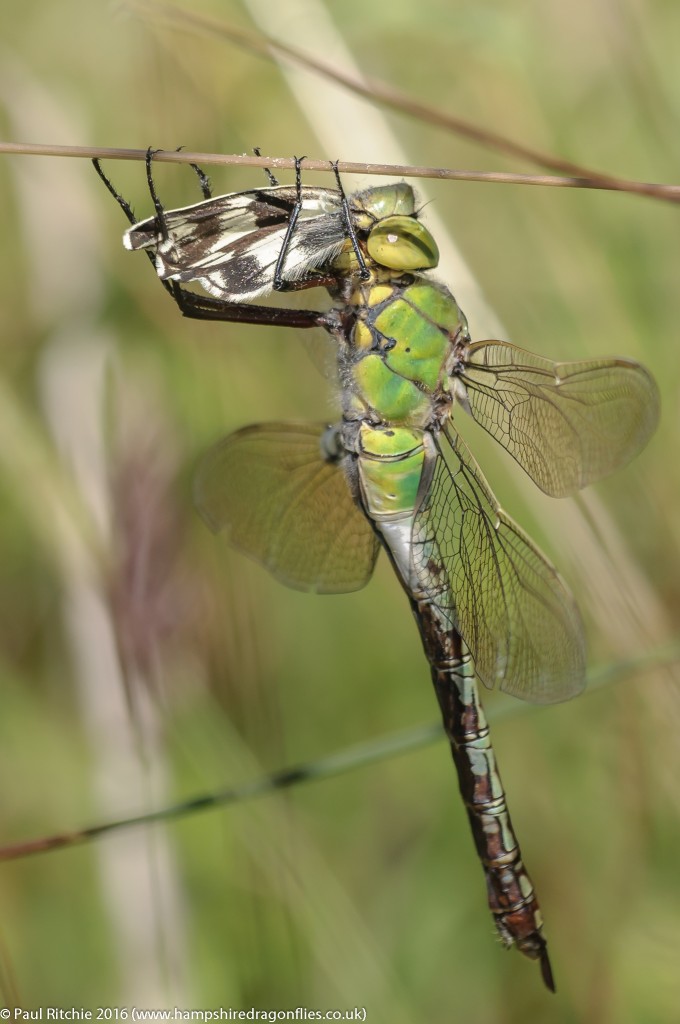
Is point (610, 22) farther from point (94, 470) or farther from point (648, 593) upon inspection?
point (94, 470)

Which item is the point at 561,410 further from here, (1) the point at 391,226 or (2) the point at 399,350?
(1) the point at 391,226

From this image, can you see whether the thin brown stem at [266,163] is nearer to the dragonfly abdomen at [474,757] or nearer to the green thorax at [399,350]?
the green thorax at [399,350]

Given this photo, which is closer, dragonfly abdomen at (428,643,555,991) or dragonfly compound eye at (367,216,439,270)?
dragonfly compound eye at (367,216,439,270)

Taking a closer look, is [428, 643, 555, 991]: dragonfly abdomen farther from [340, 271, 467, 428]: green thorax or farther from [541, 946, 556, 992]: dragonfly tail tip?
[340, 271, 467, 428]: green thorax

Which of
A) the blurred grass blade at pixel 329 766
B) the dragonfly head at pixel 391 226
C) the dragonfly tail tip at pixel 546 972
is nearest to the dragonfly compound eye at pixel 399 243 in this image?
the dragonfly head at pixel 391 226

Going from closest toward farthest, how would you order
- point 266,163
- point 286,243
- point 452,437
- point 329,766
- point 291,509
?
point 266,163
point 286,243
point 329,766
point 452,437
point 291,509

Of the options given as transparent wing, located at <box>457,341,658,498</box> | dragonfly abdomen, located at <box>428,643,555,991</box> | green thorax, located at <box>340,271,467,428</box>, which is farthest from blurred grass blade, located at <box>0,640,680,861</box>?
green thorax, located at <box>340,271,467,428</box>

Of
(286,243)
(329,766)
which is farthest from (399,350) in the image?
→ (329,766)
